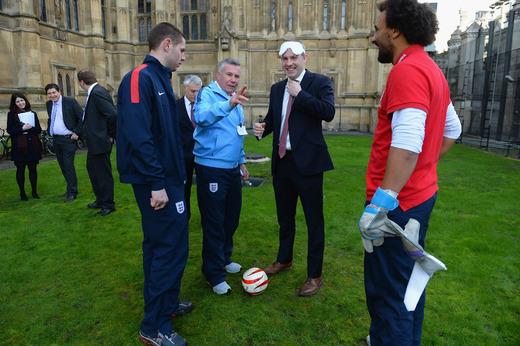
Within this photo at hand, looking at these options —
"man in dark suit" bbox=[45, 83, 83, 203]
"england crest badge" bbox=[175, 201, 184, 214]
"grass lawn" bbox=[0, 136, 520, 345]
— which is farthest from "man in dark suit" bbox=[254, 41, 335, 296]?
"man in dark suit" bbox=[45, 83, 83, 203]

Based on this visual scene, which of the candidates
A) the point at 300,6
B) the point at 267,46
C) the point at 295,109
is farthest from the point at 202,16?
the point at 295,109

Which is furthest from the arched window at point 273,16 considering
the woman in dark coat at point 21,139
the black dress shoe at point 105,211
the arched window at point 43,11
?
the black dress shoe at point 105,211

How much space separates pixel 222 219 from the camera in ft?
12.3

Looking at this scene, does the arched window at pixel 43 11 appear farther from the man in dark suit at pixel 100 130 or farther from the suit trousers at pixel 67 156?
the man in dark suit at pixel 100 130

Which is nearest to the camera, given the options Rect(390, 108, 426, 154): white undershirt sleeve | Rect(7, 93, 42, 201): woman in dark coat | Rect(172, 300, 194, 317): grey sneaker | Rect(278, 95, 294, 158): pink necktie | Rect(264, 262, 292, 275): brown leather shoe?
Rect(390, 108, 426, 154): white undershirt sleeve

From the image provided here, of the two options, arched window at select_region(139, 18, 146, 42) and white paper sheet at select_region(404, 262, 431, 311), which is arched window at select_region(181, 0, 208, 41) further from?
white paper sheet at select_region(404, 262, 431, 311)

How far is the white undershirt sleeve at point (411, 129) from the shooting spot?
1.89m

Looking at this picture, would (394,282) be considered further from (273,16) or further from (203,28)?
(203,28)

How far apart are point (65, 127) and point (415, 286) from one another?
7.07 metres

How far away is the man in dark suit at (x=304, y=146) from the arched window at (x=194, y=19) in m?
22.6

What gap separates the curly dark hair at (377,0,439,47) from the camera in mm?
2014

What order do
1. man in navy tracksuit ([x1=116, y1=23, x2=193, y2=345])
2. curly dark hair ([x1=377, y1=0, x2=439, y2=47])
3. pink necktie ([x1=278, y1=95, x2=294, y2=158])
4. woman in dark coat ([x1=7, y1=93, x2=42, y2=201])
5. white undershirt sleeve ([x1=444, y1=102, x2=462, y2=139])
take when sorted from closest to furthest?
curly dark hair ([x1=377, y1=0, x2=439, y2=47]), white undershirt sleeve ([x1=444, y1=102, x2=462, y2=139]), man in navy tracksuit ([x1=116, y1=23, x2=193, y2=345]), pink necktie ([x1=278, y1=95, x2=294, y2=158]), woman in dark coat ([x1=7, y1=93, x2=42, y2=201])

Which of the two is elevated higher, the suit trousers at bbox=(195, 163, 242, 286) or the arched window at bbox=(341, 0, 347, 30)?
the arched window at bbox=(341, 0, 347, 30)

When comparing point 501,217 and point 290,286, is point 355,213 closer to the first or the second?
point 501,217
